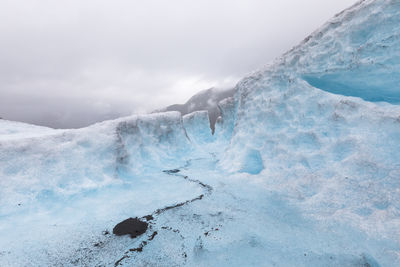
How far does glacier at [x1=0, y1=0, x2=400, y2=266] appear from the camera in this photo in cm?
353

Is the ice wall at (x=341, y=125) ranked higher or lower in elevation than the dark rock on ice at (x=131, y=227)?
higher

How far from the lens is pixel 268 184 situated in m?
6.18

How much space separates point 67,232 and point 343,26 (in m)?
9.97

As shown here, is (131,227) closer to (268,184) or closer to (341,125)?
(268,184)

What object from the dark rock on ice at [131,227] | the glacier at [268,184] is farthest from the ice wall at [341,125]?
the dark rock on ice at [131,227]

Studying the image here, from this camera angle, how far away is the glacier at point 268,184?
139 inches

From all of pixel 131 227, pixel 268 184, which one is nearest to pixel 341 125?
pixel 268 184

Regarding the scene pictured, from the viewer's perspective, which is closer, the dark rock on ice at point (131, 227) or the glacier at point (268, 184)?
the glacier at point (268, 184)

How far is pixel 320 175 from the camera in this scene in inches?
206

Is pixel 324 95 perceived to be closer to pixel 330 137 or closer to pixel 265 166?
pixel 330 137

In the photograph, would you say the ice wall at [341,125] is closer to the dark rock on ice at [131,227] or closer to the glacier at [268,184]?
the glacier at [268,184]

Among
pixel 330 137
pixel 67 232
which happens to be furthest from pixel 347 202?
pixel 67 232

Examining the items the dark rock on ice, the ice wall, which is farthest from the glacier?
the dark rock on ice

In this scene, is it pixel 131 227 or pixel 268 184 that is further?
pixel 268 184
